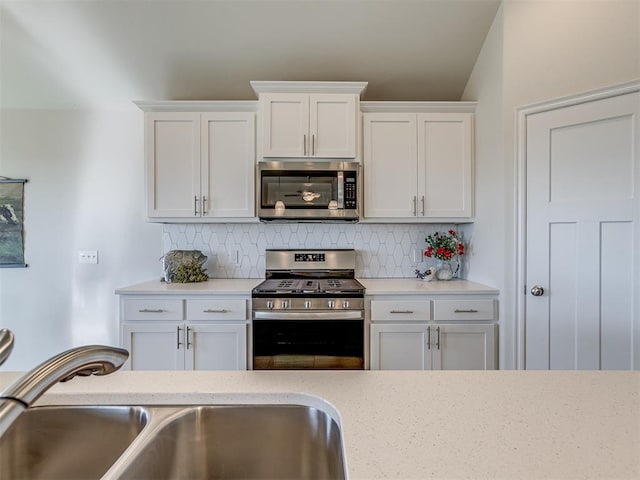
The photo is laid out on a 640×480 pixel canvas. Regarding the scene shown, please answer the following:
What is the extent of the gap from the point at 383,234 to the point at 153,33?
2.29 m

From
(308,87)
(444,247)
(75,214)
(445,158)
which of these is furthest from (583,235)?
(75,214)

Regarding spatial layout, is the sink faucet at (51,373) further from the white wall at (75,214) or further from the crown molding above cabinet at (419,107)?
the white wall at (75,214)

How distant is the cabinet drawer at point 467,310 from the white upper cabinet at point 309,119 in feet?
4.00

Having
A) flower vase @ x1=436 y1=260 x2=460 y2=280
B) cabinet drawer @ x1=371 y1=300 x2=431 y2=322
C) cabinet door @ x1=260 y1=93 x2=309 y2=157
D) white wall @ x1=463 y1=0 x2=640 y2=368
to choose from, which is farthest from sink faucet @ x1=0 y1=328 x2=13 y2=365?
flower vase @ x1=436 y1=260 x2=460 y2=280

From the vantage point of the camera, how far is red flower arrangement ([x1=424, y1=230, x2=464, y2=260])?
253 cm

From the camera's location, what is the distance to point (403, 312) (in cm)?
212

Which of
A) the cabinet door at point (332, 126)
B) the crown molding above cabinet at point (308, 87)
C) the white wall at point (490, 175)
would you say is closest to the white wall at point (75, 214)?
the crown molding above cabinet at point (308, 87)

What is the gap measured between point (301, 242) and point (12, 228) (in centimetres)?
248

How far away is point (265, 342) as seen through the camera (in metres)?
2.06

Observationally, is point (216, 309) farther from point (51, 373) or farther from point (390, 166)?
point (51, 373)

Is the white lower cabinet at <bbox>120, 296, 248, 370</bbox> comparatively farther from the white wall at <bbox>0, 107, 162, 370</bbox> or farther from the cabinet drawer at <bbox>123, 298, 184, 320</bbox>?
the white wall at <bbox>0, 107, 162, 370</bbox>

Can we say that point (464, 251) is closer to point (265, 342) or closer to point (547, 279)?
point (547, 279)

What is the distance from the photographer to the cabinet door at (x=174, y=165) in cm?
240

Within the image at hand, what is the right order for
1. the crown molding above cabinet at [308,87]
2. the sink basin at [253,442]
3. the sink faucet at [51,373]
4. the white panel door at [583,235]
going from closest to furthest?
the sink faucet at [51,373], the sink basin at [253,442], the white panel door at [583,235], the crown molding above cabinet at [308,87]
